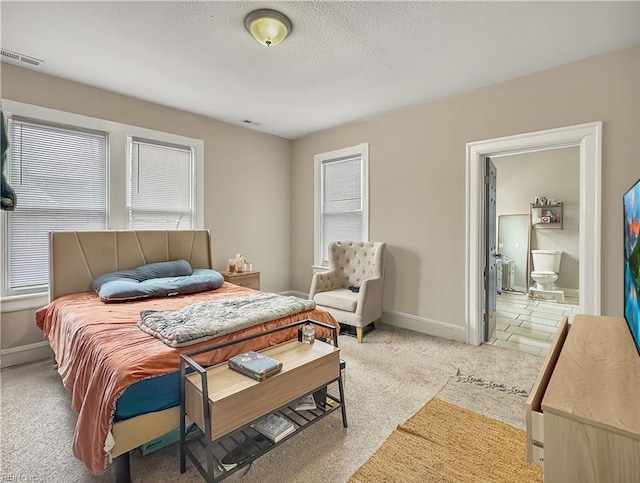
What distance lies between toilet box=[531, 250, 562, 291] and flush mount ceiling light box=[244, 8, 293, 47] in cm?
567

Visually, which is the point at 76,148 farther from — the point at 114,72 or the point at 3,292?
the point at 3,292

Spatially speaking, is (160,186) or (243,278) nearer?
(160,186)

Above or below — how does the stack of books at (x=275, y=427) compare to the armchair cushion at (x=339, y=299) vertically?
below

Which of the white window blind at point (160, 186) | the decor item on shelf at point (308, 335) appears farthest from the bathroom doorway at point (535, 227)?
the white window blind at point (160, 186)

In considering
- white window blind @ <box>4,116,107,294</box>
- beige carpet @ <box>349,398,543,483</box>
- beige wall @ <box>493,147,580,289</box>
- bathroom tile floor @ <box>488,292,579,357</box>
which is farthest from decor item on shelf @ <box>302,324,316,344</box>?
beige wall @ <box>493,147,580,289</box>

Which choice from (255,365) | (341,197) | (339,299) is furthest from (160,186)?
(255,365)

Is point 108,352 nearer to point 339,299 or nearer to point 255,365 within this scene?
point 255,365

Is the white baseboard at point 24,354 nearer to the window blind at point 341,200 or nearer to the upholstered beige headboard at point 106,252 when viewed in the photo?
the upholstered beige headboard at point 106,252

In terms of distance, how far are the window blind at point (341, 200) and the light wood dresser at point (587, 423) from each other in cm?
→ 346

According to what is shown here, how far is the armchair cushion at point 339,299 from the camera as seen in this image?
3.55 meters

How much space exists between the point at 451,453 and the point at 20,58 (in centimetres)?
440

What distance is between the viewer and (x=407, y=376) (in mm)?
2686

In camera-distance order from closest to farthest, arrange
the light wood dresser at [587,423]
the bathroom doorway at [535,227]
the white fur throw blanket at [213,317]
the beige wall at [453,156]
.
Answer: the light wood dresser at [587,423]
the white fur throw blanket at [213,317]
the beige wall at [453,156]
the bathroom doorway at [535,227]

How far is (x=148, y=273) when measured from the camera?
3.18 m
